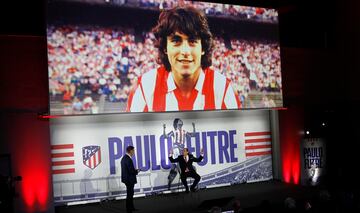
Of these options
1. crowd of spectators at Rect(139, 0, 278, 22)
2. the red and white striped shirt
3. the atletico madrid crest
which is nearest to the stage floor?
the atletico madrid crest

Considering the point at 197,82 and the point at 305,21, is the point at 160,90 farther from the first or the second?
the point at 305,21

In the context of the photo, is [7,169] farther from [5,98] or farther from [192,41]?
[192,41]

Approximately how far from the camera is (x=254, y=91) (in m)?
9.90

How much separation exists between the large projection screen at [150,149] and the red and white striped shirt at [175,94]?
90 cm

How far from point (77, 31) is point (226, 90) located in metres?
3.53

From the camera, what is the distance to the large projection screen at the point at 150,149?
29.4 ft

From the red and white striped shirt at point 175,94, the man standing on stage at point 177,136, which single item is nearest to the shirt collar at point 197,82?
the red and white striped shirt at point 175,94

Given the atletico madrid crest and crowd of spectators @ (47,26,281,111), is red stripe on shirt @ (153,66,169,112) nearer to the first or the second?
crowd of spectators @ (47,26,281,111)

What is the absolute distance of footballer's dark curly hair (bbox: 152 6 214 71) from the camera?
8.94 metres

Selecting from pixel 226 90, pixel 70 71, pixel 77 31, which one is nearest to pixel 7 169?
pixel 70 71

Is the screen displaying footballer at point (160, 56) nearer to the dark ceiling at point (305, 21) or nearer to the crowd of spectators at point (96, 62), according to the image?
the crowd of spectators at point (96, 62)

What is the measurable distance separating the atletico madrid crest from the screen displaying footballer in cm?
125

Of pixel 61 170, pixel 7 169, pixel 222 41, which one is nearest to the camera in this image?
pixel 7 169

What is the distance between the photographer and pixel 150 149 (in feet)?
31.9
